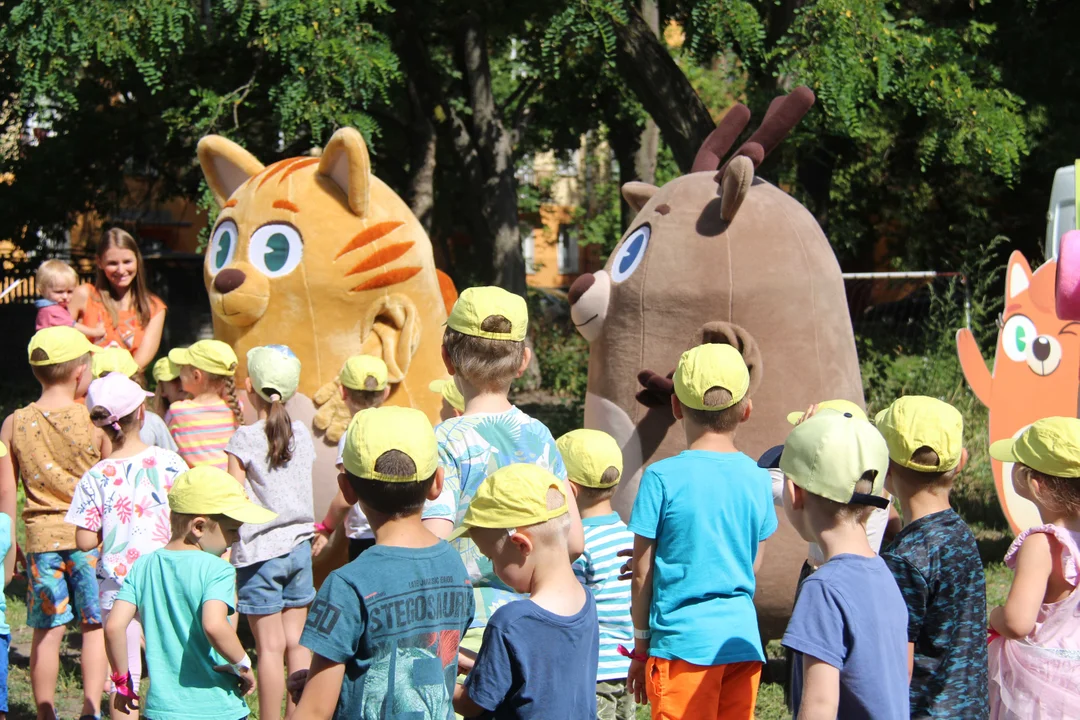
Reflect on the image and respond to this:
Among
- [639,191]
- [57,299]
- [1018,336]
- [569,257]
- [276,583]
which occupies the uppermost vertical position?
[639,191]

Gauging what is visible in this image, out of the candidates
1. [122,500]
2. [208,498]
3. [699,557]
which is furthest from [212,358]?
[699,557]

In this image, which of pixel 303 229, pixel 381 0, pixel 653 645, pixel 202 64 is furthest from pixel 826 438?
pixel 202 64

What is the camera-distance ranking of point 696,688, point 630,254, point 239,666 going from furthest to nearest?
point 630,254, point 239,666, point 696,688

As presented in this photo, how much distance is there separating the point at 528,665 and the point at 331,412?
3141 millimetres

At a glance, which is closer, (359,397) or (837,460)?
(837,460)

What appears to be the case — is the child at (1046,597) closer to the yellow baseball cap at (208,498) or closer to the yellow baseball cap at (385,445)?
the yellow baseball cap at (385,445)

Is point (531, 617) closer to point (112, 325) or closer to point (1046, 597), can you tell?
point (1046, 597)

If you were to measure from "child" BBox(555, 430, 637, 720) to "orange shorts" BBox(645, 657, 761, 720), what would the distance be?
412 millimetres

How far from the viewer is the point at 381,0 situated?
26.9 ft

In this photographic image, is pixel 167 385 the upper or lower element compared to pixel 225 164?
lower

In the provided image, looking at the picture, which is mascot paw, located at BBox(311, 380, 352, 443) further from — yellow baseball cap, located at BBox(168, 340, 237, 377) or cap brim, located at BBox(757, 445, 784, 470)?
cap brim, located at BBox(757, 445, 784, 470)

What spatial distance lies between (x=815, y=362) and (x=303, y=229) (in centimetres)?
251

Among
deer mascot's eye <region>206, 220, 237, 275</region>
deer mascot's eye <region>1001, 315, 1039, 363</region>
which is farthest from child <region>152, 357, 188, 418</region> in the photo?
deer mascot's eye <region>1001, 315, 1039, 363</region>

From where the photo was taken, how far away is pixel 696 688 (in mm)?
3076
